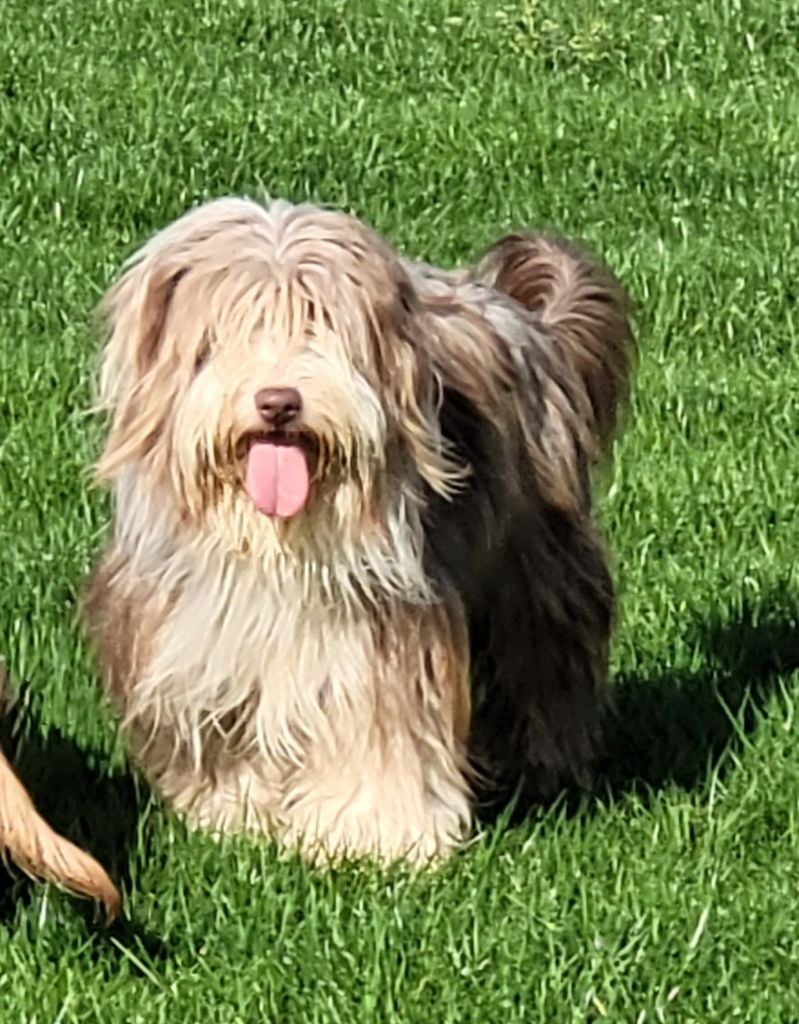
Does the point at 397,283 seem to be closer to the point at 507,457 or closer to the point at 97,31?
the point at 507,457

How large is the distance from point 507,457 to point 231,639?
0.69 metres

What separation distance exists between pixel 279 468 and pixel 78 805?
39.8 inches

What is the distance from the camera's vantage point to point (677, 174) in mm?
10680

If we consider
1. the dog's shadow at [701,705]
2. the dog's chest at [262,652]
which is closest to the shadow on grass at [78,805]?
the dog's chest at [262,652]

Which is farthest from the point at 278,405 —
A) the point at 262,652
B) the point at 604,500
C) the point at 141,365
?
the point at 604,500

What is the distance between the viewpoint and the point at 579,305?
558cm

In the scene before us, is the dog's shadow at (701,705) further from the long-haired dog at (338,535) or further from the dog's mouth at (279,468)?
the dog's mouth at (279,468)

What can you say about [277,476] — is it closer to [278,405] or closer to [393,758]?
[278,405]

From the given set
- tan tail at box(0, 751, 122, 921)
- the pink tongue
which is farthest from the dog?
the pink tongue

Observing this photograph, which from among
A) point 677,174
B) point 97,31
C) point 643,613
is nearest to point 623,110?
point 677,174

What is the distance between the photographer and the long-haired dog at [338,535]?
4551 millimetres

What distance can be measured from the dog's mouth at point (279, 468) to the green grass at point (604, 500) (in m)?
0.76

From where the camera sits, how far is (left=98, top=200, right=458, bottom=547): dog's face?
4477 millimetres

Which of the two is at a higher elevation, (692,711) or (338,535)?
(338,535)
